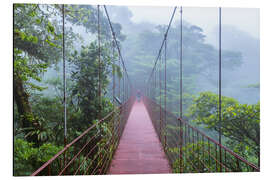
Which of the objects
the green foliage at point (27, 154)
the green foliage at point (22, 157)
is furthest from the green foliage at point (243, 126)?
the green foliage at point (22, 157)

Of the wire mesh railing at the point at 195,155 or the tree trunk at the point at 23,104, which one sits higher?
the tree trunk at the point at 23,104

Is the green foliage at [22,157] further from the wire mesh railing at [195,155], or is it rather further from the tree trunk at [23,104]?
the wire mesh railing at [195,155]

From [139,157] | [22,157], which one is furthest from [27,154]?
[139,157]

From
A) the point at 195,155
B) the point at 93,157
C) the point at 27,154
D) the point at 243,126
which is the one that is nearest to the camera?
the point at 27,154

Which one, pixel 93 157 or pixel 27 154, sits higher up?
pixel 27 154

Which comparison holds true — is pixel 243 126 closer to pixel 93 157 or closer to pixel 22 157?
pixel 93 157

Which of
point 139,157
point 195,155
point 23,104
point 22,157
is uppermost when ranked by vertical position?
point 23,104

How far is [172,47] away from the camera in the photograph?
1080 cm

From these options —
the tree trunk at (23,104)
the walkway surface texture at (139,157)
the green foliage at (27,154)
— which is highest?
the tree trunk at (23,104)

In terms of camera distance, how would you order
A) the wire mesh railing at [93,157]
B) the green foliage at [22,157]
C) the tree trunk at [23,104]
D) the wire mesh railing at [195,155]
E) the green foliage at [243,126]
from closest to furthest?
1. the wire mesh railing at [195,155]
2. the wire mesh railing at [93,157]
3. the green foliage at [22,157]
4. the tree trunk at [23,104]
5. the green foliage at [243,126]
